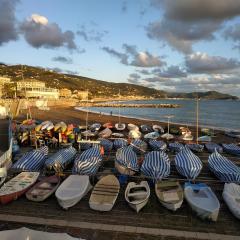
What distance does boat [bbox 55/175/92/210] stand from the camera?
1595cm

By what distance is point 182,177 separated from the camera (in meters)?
21.6

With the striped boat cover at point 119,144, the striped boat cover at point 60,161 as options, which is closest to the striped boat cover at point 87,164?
the striped boat cover at point 60,161

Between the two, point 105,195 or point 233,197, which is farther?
point 105,195

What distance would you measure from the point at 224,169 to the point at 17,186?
14.4m

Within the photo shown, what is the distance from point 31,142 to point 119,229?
21.9 m

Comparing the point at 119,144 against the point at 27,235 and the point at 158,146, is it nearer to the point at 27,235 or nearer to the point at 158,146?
the point at 158,146

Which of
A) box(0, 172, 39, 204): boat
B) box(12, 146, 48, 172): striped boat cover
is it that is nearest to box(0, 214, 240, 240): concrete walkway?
box(0, 172, 39, 204): boat

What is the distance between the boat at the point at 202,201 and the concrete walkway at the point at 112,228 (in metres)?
1.23

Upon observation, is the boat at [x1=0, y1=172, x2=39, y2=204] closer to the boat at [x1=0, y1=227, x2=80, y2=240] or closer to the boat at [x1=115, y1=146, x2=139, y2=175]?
the boat at [x1=115, y1=146, x2=139, y2=175]

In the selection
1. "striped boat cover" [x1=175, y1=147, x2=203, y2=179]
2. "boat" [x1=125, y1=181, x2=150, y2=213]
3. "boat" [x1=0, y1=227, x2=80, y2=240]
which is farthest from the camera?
"striped boat cover" [x1=175, y1=147, x2=203, y2=179]

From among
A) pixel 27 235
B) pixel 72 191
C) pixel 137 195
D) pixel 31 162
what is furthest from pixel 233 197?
pixel 31 162

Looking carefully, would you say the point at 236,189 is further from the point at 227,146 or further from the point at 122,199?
the point at 227,146

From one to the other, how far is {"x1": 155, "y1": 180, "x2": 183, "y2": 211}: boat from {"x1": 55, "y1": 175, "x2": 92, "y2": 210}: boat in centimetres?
452

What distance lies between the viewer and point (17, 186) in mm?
17969
